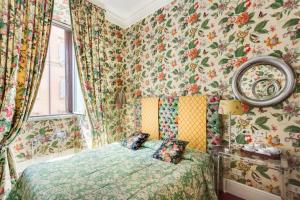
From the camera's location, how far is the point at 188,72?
8.32 ft

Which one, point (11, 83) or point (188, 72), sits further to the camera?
point (188, 72)

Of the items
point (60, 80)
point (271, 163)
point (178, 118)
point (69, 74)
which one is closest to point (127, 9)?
Result: point (69, 74)

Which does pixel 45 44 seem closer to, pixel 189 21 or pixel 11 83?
pixel 11 83

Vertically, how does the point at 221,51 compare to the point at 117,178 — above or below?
above

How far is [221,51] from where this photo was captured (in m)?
2.19

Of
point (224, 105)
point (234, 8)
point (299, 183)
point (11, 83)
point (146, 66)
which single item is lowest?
point (299, 183)

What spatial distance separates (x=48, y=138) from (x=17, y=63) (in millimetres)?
1342

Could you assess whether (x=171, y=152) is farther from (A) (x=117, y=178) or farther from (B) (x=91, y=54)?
Answer: (B) (x=91, y=54)

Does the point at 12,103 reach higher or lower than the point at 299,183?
higher

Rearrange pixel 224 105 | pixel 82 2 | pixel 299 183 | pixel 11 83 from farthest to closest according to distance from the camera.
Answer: pixel 82 2 < pixel 11 83 < pixel 224 105 < pixel 299 183

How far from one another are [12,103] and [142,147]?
185 centimetres

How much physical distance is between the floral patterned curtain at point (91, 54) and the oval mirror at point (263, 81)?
228 cm

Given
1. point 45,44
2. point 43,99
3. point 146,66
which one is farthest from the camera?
point 146,66

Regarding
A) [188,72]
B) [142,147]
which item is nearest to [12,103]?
[142,147]
